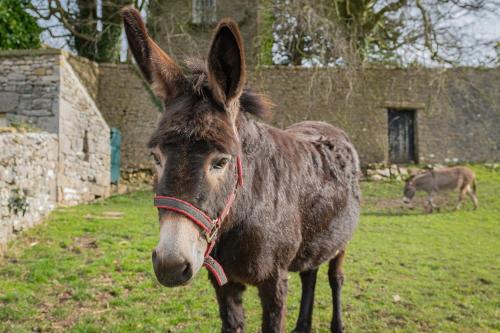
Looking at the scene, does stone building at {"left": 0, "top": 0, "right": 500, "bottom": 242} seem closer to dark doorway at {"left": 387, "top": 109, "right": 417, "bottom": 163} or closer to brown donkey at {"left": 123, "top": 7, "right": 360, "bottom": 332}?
dark doorway at {"left": 387, "top": 109, "right": 417, "bottom": 163}

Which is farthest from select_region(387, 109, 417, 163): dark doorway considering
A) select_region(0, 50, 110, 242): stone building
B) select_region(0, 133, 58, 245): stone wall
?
select_region(0, 133, 58, 245): stone wall

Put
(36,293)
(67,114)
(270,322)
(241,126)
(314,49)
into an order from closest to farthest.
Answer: (241,126) → (270,322) → (36,293) → (67,114) → (314,49)

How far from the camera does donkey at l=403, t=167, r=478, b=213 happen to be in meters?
11.1

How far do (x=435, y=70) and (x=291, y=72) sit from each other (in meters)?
5.55

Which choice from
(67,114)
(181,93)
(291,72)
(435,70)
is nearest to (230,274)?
(181,93)

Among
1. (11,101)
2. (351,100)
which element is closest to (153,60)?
(11,101)

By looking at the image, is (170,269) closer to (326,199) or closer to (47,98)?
(326,199)

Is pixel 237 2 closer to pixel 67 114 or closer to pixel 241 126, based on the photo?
pixel 67 114

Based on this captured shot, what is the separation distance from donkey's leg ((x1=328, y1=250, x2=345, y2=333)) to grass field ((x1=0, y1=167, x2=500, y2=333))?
0.17 meters

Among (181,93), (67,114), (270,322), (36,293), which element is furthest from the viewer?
(67,114)

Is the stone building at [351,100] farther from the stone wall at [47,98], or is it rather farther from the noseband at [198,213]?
the noseband at [198,213]

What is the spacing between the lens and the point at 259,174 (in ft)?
7.36

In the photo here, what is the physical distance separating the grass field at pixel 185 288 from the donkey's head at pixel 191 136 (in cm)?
243

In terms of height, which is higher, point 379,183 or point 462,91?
point 462,91
